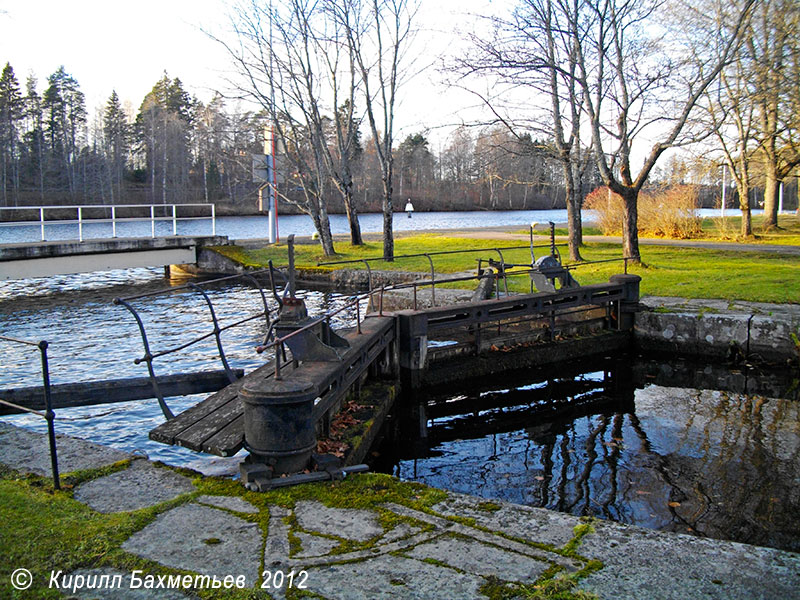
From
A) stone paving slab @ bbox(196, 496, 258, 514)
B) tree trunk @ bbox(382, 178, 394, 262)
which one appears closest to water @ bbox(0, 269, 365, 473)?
stone paving slab @ bbox(196, 496, 258, 514)

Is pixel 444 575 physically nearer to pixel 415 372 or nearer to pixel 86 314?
pixel 415 372

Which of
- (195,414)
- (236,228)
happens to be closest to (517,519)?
(195,414)

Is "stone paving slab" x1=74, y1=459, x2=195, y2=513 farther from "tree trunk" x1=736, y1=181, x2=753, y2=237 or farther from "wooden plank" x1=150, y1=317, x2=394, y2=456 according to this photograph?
"tree trunk" x1=736, y1=181, x2=753, y2=237

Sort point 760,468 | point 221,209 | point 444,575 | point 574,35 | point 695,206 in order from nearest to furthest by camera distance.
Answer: point 444,575 → point 760,468 → point 574,35 → point 695,206 → point 221,209

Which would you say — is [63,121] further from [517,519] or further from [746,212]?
[517,519]

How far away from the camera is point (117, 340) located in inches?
567

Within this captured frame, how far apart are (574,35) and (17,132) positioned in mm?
83599

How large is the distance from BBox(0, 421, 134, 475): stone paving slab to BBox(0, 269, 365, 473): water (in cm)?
118

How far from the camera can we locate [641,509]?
665 centimetres

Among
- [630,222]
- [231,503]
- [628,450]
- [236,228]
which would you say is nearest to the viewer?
[231,503]

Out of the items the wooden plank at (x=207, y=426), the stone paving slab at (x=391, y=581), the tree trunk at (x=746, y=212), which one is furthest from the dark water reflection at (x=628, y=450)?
the tree trunk at (x=746, y=212)

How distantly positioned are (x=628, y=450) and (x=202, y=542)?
5.78 metres

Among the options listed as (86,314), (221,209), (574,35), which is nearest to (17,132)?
(221,209)

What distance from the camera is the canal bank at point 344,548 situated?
395cm
